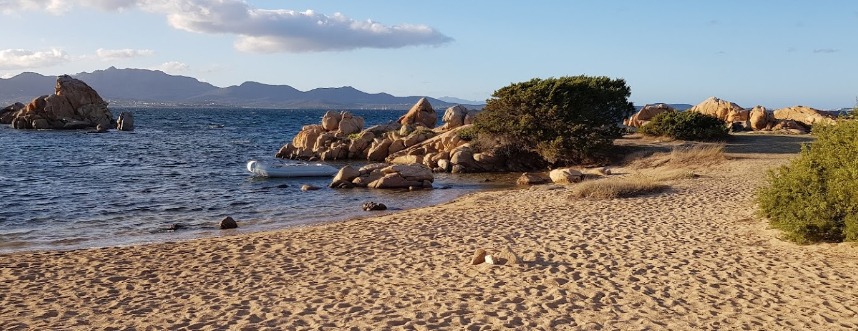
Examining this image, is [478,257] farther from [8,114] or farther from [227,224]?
[8,114]

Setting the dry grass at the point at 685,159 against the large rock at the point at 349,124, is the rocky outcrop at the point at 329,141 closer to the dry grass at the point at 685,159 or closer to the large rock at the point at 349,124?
the large rock at the point at 349,124

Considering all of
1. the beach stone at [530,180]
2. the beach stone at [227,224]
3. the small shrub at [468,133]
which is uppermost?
the small shrub at [468,133]

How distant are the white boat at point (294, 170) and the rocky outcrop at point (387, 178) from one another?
137 inches

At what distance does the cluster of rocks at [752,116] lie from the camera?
4218cm

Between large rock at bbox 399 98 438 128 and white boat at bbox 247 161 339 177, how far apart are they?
46.7 feet

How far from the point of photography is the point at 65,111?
246ft

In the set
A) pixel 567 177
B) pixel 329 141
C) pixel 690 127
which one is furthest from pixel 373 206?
pixel 690 127

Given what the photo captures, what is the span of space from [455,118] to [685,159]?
1592 cm

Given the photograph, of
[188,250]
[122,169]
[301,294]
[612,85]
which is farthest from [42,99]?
[301,294]

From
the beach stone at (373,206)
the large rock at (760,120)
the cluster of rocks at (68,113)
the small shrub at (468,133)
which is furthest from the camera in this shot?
the cluster of rocks at (68,113)

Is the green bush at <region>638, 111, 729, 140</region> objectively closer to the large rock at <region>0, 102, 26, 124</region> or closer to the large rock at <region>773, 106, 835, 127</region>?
the large rock at <region>773, 106, 835, 127</region>

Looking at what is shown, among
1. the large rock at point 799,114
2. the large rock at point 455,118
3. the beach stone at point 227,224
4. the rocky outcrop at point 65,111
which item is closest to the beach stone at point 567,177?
the beach stone at point 227,224

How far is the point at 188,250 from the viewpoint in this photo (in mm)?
13766

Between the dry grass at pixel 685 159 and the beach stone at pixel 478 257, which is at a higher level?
the dry grass at pixel 685 159
